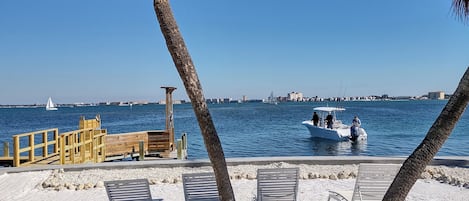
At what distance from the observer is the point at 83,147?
11.8 meters

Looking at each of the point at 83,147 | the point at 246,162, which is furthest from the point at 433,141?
the point at 83,147

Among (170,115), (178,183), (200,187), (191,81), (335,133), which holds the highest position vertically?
(191,81)

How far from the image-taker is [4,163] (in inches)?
510

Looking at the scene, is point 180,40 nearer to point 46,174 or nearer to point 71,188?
point 71,188

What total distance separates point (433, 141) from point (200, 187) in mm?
3369

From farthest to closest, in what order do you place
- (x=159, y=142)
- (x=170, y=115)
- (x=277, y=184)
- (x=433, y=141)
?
(x=170, y=115) < (x=159, y=142) < (x=277, y=184) < (x=433, y=141)

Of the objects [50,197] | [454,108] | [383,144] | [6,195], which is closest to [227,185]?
[454,108]

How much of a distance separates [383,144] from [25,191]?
22910 millimetres

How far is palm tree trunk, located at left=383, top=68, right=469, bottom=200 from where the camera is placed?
9.40ft

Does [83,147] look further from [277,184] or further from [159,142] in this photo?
[277,184]

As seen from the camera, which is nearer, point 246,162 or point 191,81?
point 191,81

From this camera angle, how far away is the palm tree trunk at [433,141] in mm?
2865

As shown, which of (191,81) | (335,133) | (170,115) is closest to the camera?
(191,81)

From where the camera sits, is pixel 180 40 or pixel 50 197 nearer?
pixel 180 40
